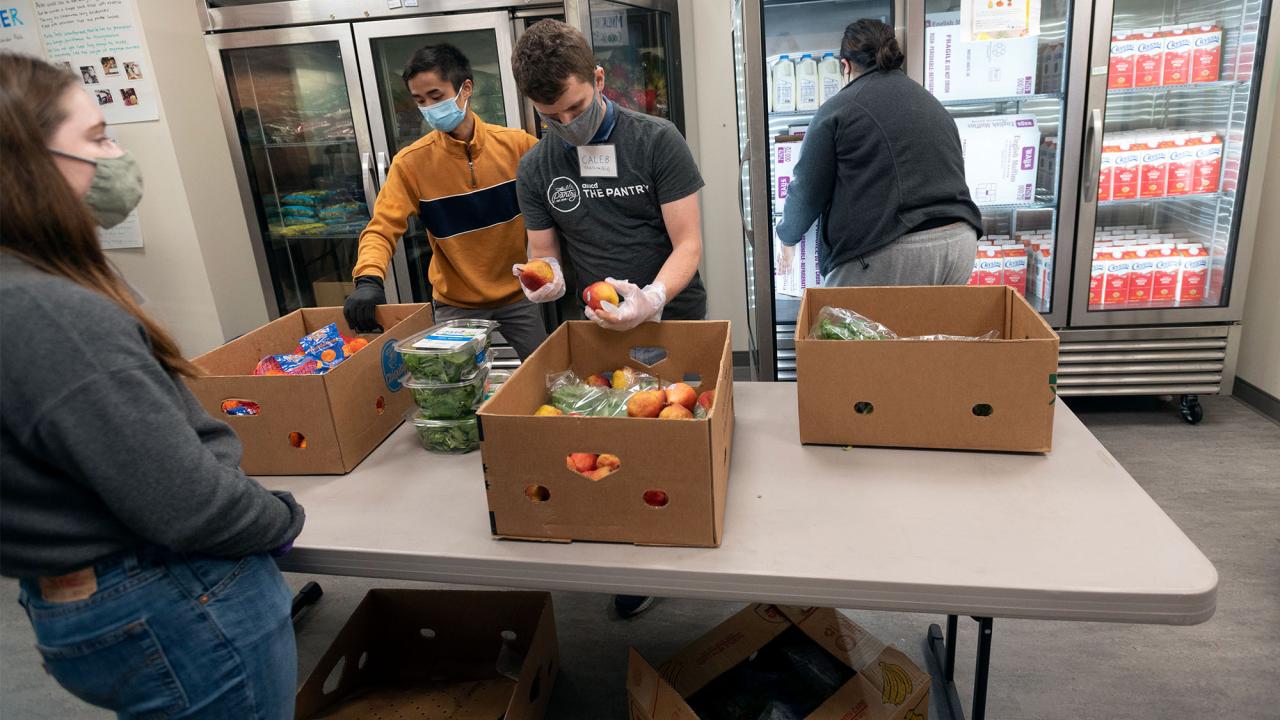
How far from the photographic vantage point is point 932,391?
145cm

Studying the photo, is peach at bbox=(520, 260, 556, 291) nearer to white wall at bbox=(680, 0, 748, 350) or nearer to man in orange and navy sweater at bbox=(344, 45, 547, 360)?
man in orange and navy sweater at bbox=(344, 45, 547, 360)

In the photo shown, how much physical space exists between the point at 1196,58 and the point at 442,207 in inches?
121

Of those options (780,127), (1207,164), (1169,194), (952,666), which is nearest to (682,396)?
(952,666)

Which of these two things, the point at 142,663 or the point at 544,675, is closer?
the point at 142,663

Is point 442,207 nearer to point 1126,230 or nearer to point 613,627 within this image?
point 613,627

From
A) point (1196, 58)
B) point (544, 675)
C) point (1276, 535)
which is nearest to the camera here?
point (544, 675)

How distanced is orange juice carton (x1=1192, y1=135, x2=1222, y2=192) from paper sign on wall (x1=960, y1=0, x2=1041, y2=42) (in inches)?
36.5

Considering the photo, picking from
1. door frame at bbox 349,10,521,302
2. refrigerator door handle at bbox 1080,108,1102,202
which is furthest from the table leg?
door frame at bbox 349,10,521,302

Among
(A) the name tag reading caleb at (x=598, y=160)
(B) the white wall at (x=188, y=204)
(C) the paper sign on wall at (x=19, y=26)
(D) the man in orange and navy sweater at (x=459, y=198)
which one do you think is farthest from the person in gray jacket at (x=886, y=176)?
(C) the paper sign on wall at (x=19, y=26)

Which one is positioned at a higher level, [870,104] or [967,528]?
[870,104]

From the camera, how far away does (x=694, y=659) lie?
192 cm

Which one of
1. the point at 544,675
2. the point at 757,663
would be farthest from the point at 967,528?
the point at 544,675

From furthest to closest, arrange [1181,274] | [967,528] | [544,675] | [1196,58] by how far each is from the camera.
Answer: [1181,274] → [1196,58] → [544,675] → [967,528]

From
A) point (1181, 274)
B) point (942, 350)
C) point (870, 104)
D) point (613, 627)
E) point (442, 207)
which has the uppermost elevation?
point (870, 104)
